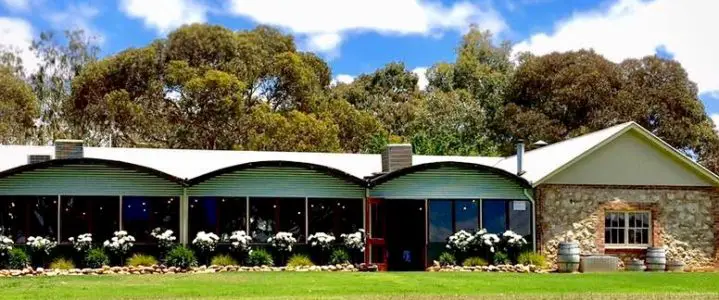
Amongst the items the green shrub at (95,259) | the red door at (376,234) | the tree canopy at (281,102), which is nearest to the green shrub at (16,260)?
the green shrub at (95,259)

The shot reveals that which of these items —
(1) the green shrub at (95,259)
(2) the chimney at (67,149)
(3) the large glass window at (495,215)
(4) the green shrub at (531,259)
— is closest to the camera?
(1) the green shrub at (95,259)

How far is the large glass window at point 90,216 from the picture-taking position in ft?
82.2

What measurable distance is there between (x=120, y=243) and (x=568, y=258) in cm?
1077

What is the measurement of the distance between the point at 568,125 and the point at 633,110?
2.77 m

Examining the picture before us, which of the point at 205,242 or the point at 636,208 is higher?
the point at 636,208

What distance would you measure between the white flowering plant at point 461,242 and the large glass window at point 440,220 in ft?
0.87

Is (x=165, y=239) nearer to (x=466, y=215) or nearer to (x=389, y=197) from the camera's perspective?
(x=389, y=197)

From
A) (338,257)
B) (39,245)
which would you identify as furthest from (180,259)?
(338,257)

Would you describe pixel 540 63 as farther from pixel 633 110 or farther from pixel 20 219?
pixel 20 219

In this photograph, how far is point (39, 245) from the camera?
24.4 m

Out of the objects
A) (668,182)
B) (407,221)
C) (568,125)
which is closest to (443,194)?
(407,221)

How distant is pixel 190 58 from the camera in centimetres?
4409

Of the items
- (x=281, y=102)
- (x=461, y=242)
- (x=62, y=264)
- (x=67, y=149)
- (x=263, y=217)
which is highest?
(x=281, y=102)

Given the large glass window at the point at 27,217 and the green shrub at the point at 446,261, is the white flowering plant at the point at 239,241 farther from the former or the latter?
the green shrub at the point at 446,261
